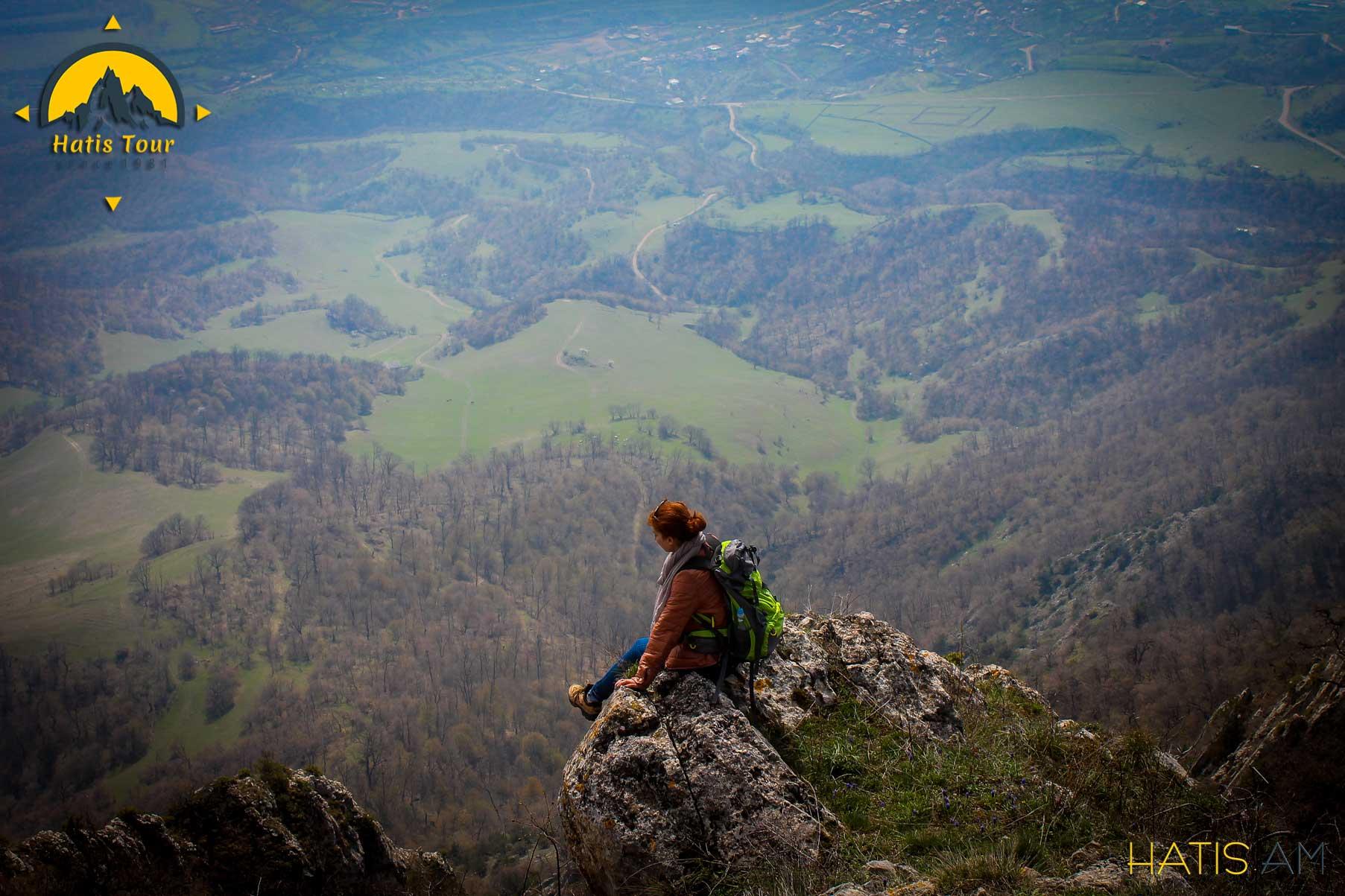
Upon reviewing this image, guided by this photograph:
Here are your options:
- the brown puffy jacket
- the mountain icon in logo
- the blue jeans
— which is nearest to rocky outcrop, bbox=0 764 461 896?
the blue jeans

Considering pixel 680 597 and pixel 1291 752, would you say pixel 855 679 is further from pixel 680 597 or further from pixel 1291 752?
pixel 1291 752

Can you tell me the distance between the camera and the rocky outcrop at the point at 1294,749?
10.7m

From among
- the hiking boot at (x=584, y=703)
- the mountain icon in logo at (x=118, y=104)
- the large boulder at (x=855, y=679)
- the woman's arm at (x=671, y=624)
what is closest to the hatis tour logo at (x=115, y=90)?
the mountain icon in logo at (x=118, y=104)

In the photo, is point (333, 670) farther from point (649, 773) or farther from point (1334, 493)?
point (1334, 493)

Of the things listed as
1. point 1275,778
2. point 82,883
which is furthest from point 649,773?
point 1275,778

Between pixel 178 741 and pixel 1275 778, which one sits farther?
pixel 178 741

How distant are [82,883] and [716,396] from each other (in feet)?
605

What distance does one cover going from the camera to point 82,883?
1091 cm

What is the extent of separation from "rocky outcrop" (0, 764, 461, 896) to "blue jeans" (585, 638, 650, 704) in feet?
15.8

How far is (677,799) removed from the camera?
32.4 feet

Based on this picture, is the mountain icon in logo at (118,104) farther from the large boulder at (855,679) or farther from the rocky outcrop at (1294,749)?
the rocky outcrop at (1294,749)

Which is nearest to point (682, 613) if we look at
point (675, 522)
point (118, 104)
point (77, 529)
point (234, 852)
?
point (675, 522)

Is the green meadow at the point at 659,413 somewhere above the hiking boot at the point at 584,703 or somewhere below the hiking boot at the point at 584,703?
below

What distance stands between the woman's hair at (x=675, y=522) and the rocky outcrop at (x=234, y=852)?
689 cm
